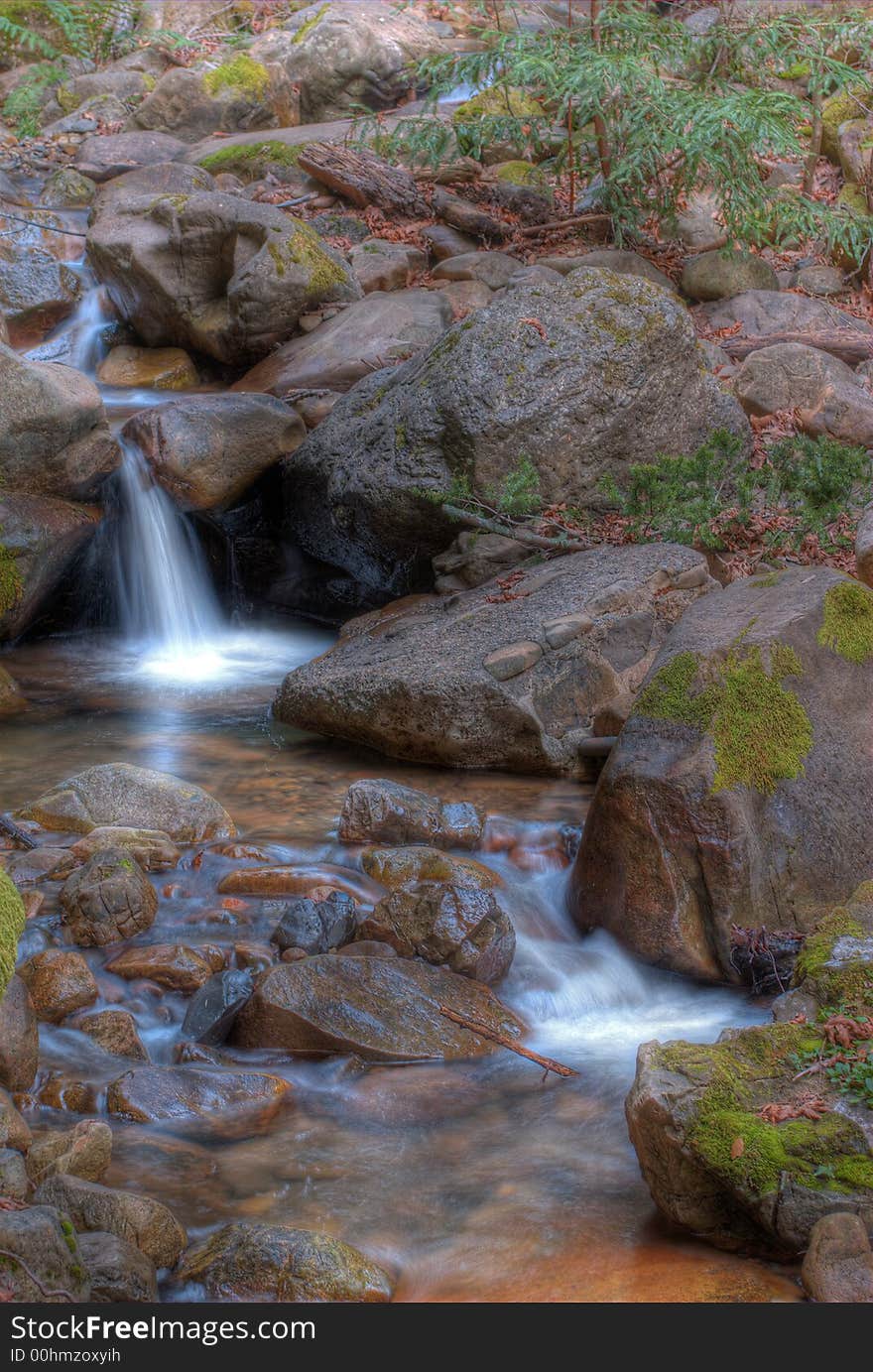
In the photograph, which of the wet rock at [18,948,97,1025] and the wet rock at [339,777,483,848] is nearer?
the wet rock at [18,948,97,1025]

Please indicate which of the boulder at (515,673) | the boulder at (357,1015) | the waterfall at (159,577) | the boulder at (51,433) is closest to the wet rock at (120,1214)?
the boulder at (357,1015)

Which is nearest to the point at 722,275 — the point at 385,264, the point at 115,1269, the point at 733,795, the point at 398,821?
the point at 385,264

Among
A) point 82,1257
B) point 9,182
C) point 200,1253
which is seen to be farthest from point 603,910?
point 9,182

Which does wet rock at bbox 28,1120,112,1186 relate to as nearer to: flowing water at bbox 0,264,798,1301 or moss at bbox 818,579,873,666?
flowing water at bbox 0,264,798,1301

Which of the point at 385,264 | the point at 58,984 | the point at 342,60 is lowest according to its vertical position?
the point at 58,984

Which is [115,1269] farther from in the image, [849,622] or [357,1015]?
[849,622]

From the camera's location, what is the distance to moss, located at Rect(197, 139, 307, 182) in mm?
14547

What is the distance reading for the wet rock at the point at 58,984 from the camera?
170 inches

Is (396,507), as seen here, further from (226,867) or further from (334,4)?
(334,4)

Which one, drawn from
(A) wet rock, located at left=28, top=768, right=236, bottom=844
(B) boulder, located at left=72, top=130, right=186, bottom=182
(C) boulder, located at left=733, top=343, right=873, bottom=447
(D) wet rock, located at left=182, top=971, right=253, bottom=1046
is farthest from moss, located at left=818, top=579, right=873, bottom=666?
(B) boulder, located at left=72, top=130, right=186, bottom=182

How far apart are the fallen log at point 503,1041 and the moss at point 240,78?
51.6 feet

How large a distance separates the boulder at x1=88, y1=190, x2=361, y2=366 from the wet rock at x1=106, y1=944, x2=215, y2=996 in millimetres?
7776

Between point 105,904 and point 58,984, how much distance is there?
1.52 ft

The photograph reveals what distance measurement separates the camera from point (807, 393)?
9875mm
